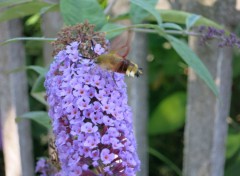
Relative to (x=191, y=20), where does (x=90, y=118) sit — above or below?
below

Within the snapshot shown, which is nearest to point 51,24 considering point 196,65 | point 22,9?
point 22,9

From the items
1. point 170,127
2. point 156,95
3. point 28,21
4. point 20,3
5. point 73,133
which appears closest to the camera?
point 73,133

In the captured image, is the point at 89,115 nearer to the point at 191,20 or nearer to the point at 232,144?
the point at 191,20

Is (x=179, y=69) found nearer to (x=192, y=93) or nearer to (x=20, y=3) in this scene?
(x=192, y=93)

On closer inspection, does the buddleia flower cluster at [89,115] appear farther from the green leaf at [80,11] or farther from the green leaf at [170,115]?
the green leaf at [170,115]

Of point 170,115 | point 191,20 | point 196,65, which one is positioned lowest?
point 170,115

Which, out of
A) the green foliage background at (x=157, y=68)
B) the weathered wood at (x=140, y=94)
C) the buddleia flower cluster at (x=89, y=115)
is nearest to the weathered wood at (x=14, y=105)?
the green foliage background at (x=157, y=68)

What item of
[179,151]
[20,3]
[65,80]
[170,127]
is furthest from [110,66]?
[179,151]

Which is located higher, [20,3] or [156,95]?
[20,3]
